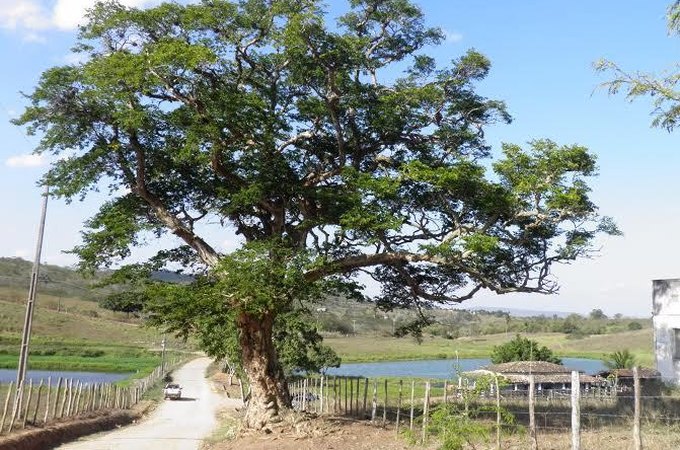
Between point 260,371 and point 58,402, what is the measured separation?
32.3 ft

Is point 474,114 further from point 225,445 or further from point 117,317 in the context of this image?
point 117,317

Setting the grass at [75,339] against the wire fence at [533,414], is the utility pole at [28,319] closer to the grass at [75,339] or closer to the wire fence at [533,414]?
the wire fence at [533,414]

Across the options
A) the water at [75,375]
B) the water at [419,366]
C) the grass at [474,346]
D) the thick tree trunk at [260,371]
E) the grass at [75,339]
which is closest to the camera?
the thick tree trunk at [260,371]

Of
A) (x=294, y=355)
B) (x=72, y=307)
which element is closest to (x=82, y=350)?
(x=72, y=307)

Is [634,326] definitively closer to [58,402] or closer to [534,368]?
[534,368]

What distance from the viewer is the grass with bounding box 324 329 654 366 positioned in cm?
10944

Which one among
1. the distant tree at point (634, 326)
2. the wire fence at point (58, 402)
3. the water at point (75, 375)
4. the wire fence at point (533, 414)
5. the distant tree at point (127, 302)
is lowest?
the water at point (75, 375)

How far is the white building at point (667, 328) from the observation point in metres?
30.6

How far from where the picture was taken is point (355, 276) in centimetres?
2217

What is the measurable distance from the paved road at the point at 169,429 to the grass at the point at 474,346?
61.0 metres

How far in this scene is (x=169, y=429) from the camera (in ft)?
92.4

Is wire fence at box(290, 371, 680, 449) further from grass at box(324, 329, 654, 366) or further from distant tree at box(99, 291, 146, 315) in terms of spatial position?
grass at box(324, 329, 654, 366)

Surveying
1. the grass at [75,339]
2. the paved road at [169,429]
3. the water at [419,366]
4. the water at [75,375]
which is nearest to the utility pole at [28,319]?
the paved road at [169,429]

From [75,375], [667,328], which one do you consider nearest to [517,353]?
[667,328]
